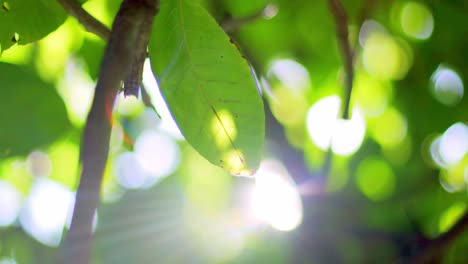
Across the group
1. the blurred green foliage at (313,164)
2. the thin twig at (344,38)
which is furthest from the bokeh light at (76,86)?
the thin twig at (344,38)

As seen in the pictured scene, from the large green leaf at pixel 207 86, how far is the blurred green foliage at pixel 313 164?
807 millimetres

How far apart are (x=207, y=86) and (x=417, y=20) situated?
112cm

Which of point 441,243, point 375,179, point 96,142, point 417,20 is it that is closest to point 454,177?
point 375,179

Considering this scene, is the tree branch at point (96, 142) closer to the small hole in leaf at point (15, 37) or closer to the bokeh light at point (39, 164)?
the small hole in leaf at point (15, 37)

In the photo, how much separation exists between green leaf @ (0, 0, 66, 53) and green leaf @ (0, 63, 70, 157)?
292mm

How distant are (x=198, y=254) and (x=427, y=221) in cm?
84

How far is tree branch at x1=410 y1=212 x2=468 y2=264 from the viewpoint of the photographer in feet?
5.12

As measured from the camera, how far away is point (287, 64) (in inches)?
74.7

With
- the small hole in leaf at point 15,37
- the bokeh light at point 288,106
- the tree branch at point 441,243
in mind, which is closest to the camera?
the small hole in leaf at point 15,37

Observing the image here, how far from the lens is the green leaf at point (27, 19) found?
3.05 ft

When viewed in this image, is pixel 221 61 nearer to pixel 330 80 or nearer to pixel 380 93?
pixel 330 80

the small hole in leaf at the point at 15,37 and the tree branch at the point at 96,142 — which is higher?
the tree branch at the point at 96,142

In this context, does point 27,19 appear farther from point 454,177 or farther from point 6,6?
point 454,177

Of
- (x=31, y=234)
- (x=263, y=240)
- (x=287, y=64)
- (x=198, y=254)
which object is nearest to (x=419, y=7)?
(x=287, y=64)
